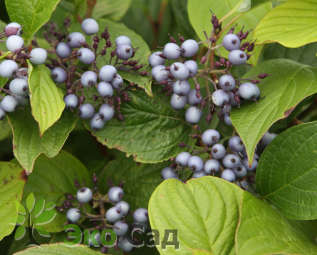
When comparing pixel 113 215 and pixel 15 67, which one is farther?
pixel 113 215

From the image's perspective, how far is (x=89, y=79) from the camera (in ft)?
4.00

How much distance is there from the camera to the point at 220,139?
1392 millimetres

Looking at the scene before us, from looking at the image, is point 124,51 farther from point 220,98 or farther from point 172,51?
point 220,98

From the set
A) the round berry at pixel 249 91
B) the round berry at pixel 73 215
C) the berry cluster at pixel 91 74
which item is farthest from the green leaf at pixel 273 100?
the round berry at pixel 73 215

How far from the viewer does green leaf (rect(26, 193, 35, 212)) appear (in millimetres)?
1304

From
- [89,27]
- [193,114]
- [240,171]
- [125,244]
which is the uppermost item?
[89,27]

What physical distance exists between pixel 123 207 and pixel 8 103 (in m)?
0.45

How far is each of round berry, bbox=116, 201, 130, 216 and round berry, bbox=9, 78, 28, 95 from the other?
44cm

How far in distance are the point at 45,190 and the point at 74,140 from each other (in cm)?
24

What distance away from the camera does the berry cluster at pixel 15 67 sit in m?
1.14

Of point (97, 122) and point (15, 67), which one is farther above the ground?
point (15, 67)

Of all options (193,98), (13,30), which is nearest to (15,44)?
(13,30)

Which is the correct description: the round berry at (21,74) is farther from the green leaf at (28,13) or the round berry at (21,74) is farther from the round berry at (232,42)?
the round berry at (232,42)

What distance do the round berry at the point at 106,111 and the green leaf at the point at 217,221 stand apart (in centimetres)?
31
